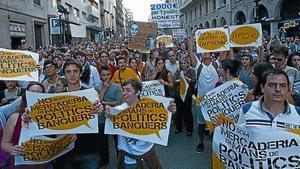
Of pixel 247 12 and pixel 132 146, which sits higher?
pixel 247 12

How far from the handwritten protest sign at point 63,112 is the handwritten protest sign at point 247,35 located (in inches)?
214

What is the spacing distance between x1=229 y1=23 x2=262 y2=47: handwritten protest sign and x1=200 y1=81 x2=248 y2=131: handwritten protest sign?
11.5ft

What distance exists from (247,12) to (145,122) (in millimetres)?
33354

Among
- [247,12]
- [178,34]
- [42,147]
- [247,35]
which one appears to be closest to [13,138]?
[42,147]

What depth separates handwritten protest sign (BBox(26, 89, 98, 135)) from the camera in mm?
3590

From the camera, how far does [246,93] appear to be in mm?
4965

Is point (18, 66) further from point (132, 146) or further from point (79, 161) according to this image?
point (132, 146)

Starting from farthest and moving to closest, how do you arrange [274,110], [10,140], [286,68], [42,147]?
1. [286,68]
2. [42,147]
3. [10,140]
4. [274,110]

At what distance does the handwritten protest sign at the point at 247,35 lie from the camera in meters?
8.40

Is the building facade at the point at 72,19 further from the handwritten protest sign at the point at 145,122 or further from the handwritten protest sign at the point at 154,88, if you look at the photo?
the handwritten protest sign at the point at 145,122

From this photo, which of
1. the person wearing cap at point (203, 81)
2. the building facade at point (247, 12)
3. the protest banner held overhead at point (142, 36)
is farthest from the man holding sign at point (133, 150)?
the building facade at point (247, 12)

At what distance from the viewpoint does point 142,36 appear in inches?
513

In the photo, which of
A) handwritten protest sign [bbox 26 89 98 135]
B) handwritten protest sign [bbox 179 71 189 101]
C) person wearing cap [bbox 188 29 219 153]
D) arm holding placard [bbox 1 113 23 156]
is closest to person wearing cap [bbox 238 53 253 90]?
person wearing cap [bbox 188 29 219 153]

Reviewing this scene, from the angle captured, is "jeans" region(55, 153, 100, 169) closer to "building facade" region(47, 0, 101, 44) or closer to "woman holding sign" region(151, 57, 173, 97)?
"woman holding sign" region(151, 57, 173, 97)
